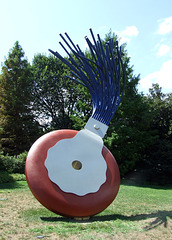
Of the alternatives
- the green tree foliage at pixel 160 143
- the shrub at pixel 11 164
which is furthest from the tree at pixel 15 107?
the green tree foliage at pixel 160 143

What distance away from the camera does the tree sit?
19.4 meters

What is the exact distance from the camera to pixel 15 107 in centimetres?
1964

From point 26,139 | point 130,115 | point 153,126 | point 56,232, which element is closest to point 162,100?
point 153,126

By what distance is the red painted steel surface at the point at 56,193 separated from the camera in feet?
16.1

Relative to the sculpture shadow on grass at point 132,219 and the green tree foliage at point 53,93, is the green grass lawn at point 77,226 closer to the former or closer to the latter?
the sculpture shadow on grass at point 132,219

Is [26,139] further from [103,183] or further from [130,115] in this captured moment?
[103,183]

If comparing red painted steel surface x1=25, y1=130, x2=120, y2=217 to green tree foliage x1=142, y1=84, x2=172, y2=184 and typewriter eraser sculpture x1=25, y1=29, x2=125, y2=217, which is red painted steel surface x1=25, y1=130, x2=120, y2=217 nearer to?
typewriter eraser sculpture x1=25, y1=29, x2=125, y2=217

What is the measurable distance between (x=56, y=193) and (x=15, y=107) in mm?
15808

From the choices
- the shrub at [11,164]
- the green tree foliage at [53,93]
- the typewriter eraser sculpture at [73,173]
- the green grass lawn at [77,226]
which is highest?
the green tree foliage at [53,93]

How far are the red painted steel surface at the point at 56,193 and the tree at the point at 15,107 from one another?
1456cm

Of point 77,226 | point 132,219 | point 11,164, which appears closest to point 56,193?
point 77,226

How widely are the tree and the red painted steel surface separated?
1456 centimetres

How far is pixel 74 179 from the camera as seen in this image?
17.1ft

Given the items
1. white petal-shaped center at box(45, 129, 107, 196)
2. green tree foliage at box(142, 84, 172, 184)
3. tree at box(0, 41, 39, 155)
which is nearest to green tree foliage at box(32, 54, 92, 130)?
tree at box(0, 41, 39, 155)
